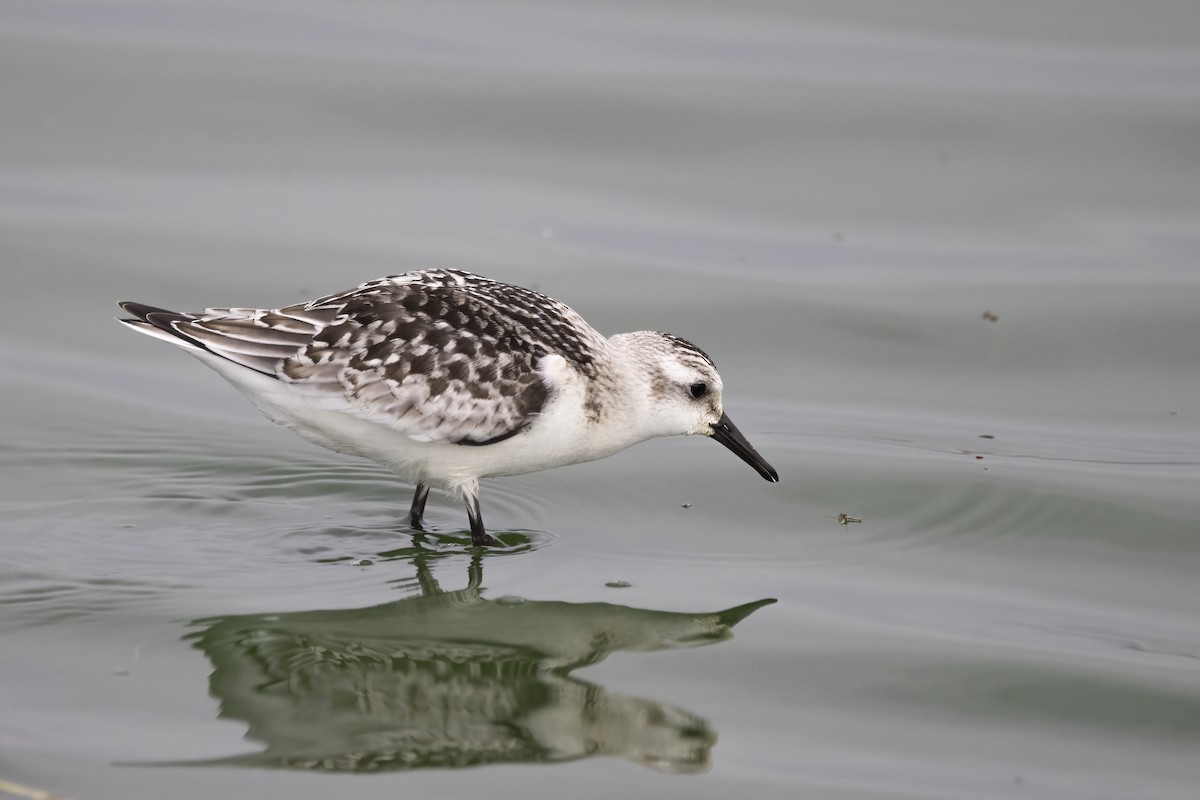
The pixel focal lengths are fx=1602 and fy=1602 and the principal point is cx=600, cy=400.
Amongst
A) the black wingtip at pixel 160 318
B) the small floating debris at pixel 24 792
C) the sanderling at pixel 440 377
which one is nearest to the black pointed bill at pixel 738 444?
the sanderling at pixel 440 377

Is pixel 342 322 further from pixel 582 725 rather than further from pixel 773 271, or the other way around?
pixel 773 271

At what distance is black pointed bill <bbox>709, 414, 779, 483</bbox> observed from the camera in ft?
32.3

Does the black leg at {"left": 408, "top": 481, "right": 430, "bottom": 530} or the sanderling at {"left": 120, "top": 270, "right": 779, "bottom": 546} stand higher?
the sanderling at {"left": 120, "top": 270, "right": 779, "bottom": 546}

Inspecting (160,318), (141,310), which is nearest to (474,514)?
(160,318)

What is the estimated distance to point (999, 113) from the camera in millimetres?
15531

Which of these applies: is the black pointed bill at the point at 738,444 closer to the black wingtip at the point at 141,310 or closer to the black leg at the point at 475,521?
the black leg at the point at 475,521

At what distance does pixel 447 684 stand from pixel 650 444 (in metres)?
3.84

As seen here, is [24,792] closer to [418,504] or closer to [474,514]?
[474,514]

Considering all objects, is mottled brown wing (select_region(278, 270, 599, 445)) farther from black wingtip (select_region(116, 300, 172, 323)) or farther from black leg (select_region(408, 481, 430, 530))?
black wingtip (select_region(116, 300, 172, 323))

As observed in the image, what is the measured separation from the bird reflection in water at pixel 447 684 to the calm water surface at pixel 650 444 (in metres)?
0.03

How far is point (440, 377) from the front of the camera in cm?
912

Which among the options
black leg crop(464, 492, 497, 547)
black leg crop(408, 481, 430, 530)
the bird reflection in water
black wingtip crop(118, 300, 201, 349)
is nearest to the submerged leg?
black leg crop(464, 492, 497, 547)

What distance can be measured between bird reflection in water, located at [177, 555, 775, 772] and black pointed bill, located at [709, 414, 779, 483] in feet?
4.00

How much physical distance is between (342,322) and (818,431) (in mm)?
3821
